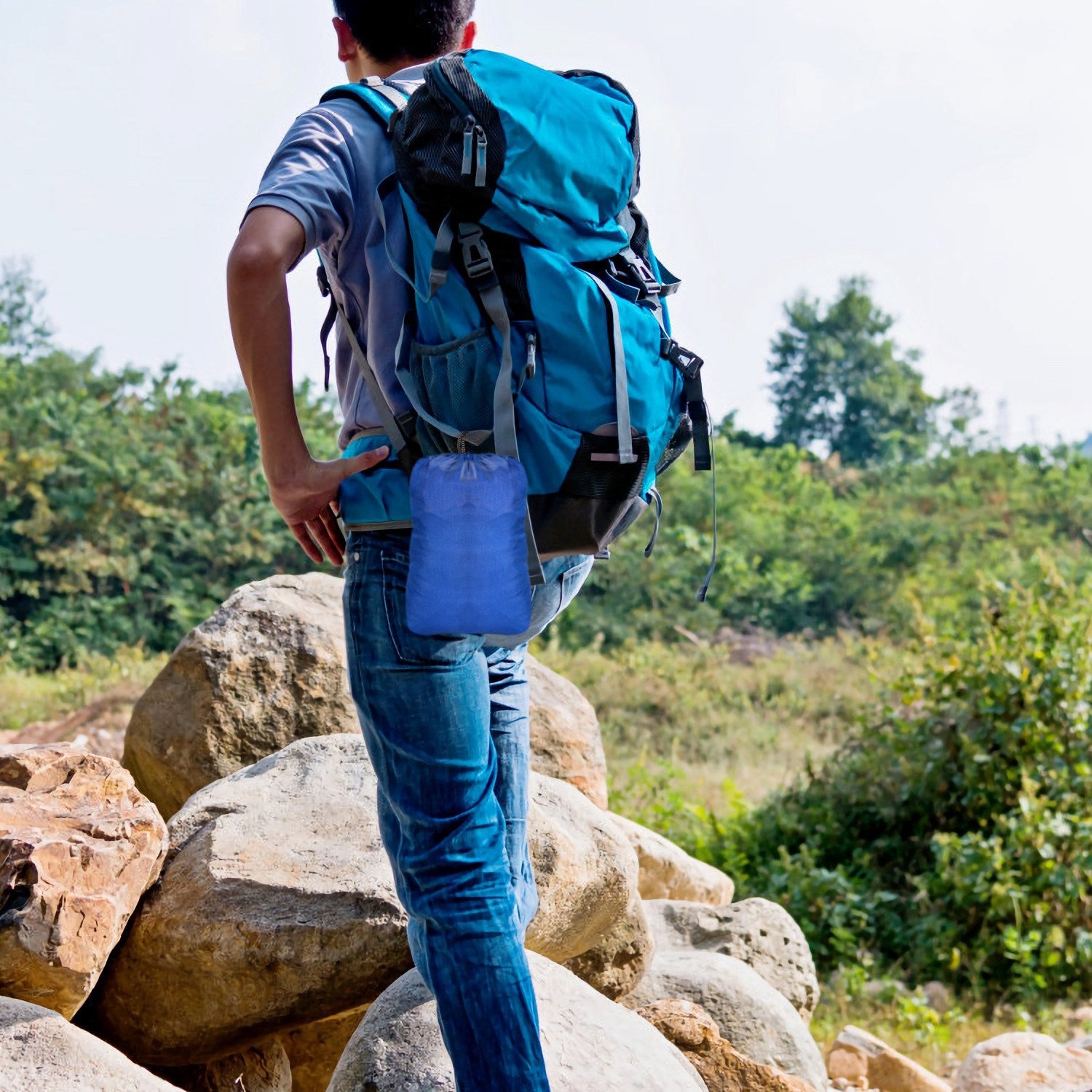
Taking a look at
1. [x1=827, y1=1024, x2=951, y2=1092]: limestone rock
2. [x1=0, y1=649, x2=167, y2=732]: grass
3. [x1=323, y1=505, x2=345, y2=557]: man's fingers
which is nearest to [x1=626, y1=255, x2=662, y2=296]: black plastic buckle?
[x1=323, y1=505, x2=345, y2=557]: man's fingers

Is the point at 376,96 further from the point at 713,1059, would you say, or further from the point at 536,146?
the point at 713,1059

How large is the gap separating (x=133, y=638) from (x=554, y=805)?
8839mm

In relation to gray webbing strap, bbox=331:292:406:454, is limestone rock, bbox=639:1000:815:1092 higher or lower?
lower

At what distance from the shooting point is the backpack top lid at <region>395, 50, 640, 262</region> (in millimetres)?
1672

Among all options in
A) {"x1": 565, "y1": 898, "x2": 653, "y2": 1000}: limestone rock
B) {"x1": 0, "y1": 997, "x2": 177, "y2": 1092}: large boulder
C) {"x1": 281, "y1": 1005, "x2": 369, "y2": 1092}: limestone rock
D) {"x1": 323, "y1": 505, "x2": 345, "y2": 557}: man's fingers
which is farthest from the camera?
{"x1": 565, "y1": 898, "x2": 653, "y2": 1000}: limestone rock

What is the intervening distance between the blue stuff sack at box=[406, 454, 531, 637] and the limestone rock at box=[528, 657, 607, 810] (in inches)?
94.1

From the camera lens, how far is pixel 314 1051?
2959 millimetres

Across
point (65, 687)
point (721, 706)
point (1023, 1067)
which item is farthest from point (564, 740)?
point (65, 687)

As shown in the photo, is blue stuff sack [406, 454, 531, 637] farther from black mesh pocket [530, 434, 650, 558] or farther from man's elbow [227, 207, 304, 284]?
man's elbow [227, 207, 304, 284]

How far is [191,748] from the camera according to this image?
3537mm

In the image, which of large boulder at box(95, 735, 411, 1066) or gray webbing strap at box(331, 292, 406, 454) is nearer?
gray webbing strap at box(331, 292, 406, 454)

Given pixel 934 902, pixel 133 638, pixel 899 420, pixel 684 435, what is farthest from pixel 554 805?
pixel 899 420

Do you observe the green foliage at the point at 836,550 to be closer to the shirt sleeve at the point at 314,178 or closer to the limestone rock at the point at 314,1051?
the limestone rock at the point at 314,1051

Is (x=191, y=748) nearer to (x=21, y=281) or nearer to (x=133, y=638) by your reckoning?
(x=133, y=638)
